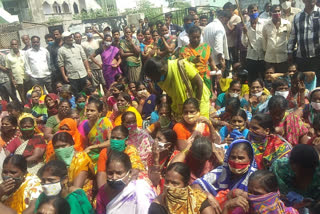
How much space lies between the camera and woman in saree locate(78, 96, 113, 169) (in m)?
3.81

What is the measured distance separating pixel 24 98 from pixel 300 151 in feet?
23.4

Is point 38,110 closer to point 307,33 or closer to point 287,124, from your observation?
point 287,124

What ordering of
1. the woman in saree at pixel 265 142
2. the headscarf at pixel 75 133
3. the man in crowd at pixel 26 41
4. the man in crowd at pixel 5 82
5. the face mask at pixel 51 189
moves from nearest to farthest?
the face mask at pixel 51 189, the woman in saree at pixel 265 142, the headscarf at pixel 75 133, the man in crowd at pixel 26 41, the man in crowd at pixel 5 82

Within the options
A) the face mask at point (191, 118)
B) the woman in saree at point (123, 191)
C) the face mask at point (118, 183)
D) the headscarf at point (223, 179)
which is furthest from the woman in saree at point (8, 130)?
the headscarf at point (223, 179)

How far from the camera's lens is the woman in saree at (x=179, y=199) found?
7.90ft

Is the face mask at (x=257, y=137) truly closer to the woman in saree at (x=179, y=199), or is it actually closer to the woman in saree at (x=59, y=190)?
the woman in saree at (x=179, y=199)

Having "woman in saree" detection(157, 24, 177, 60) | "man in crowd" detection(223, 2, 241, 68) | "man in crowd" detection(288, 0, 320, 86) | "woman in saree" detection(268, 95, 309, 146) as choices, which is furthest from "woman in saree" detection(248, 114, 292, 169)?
"man in crowd" detection(223, 2, 241, 68)

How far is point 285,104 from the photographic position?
11.6ft

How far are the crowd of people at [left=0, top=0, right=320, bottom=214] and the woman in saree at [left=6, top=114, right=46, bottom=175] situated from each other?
0.01 meters

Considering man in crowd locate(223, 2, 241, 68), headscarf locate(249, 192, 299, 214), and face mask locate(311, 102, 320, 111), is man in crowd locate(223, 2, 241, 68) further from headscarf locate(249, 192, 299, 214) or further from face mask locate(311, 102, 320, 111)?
headscarf locate(249, 192, 299, 214)

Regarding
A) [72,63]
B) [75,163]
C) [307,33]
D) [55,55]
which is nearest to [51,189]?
[75,163]

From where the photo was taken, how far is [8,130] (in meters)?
4.31

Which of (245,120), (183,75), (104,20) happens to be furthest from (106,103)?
(104,20)

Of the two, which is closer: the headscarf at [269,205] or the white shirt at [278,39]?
the headscarf at [269,205]
